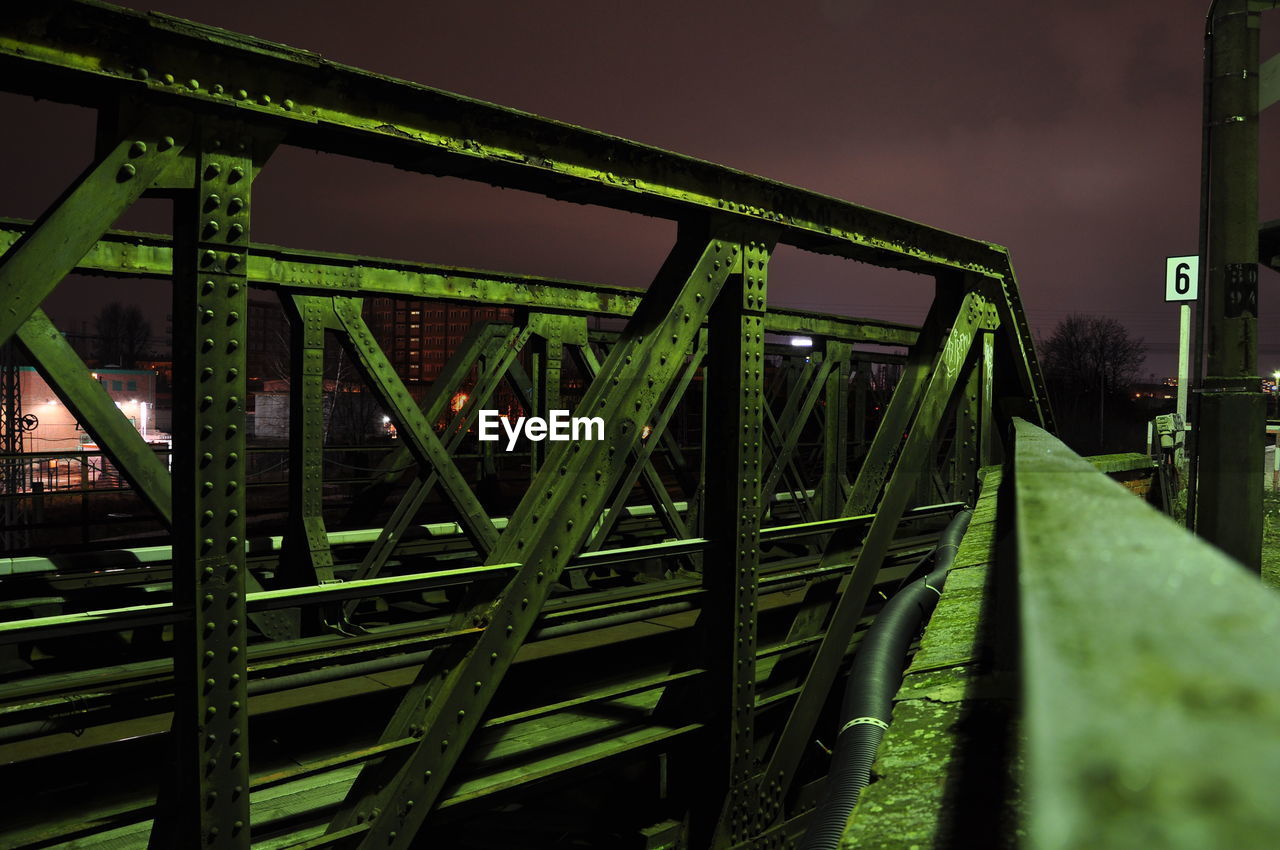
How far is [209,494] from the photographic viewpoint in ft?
9.13

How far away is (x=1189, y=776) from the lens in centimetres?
38

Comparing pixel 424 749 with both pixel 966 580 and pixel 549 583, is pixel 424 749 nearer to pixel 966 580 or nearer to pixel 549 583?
pixel 549 583

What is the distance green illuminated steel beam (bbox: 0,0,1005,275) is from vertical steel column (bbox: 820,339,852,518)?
7.44m

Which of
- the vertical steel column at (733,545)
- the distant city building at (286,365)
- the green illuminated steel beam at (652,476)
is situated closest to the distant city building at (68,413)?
the distant city building at (286,365)

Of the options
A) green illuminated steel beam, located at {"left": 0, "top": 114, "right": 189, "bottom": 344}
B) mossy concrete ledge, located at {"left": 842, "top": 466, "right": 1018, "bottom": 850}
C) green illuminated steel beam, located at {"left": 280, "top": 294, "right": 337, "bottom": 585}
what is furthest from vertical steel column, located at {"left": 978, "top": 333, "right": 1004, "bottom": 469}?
green illuminated steel beam, located at {"left": 0, "top": 114, "right": 189, "bottom": 344}

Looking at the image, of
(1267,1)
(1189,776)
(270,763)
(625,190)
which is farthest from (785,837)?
(1267,1)

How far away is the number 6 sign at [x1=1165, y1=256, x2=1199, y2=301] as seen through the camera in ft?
41.3

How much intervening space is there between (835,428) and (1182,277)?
554 centimetres

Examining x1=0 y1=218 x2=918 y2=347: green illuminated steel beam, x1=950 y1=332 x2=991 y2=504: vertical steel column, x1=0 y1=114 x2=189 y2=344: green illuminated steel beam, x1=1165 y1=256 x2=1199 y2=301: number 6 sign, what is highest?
x1=1165 y1=256 x2=1199 y2=301: number 6 sign

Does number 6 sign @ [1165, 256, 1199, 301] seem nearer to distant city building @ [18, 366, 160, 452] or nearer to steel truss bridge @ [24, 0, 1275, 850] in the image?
steel truss bridge @ [24, 0, 1275, 850]

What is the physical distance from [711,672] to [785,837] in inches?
41.4

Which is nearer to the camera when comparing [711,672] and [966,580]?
[966,580]

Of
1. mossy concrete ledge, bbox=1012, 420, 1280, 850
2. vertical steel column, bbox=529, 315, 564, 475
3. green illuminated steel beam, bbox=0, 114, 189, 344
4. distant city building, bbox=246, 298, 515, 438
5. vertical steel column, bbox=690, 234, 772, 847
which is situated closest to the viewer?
mossy concrete ledge, bbox=1012, 420, 1280, 850

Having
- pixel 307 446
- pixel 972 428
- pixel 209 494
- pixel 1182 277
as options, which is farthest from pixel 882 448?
pixel 1182 277
